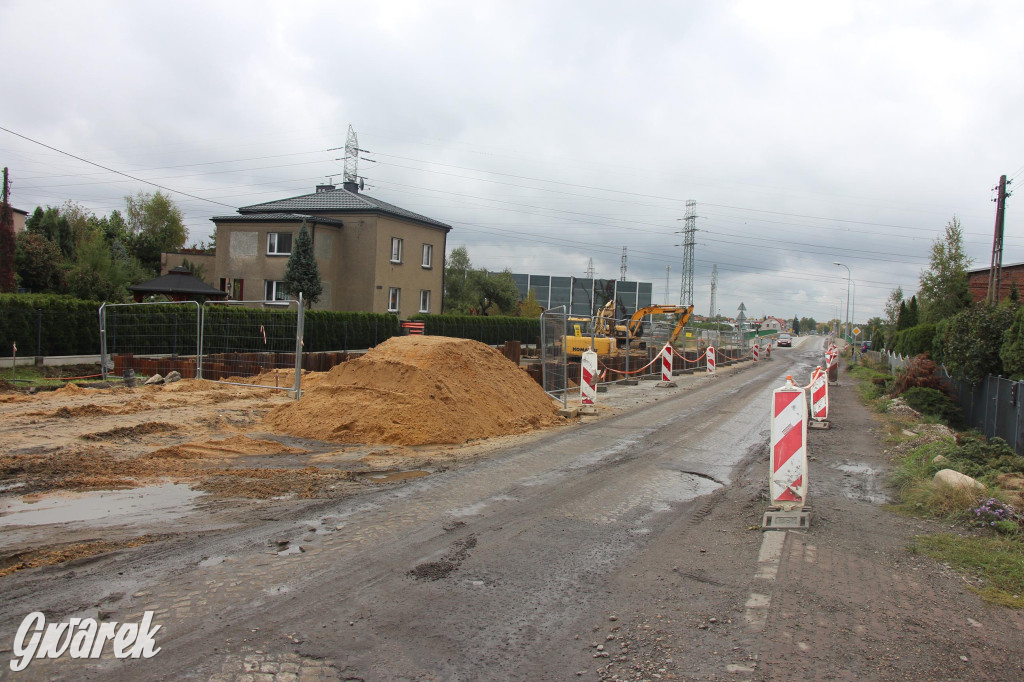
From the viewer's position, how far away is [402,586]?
471cm

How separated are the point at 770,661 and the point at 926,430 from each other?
1122cm

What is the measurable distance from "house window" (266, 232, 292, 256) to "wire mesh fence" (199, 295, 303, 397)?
17356 millimetres

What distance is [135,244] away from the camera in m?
54.8

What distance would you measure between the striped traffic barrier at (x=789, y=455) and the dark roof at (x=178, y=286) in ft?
90.0

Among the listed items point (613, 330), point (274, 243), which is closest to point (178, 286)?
point (274, 243)

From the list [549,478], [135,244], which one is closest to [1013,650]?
[549,478]

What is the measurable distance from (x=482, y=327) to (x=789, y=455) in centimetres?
3106

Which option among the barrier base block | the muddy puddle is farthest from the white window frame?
the barrier base block

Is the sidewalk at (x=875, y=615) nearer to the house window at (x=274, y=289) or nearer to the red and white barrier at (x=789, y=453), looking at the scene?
the red and white barrier at (x=789, y=453)

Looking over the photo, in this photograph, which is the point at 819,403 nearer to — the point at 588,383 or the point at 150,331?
the point at 588,383

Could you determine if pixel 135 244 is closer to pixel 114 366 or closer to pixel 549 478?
pixel 114 366

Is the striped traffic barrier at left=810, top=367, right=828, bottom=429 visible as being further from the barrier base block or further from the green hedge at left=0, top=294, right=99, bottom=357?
the green hedge at left=0, top=294, right=99, bottom=357

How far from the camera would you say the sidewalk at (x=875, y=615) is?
375cm

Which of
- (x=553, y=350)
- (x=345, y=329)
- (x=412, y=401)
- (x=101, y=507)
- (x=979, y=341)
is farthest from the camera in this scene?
(x=345, y=329)
